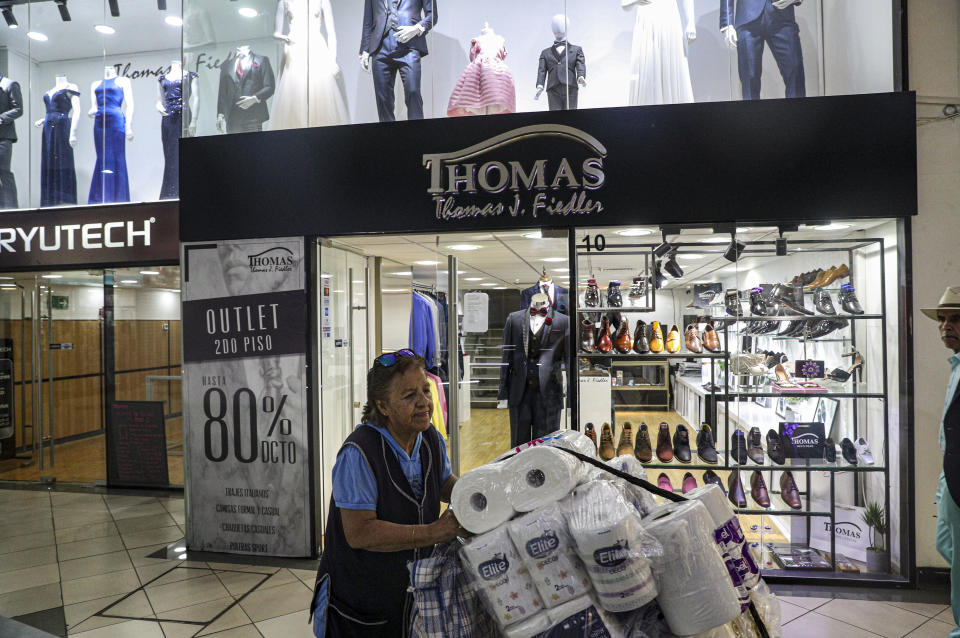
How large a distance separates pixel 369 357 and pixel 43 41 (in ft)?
14.5

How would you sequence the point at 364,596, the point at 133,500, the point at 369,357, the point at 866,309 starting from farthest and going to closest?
1. the point at 133,500
2. the point at 369,357
3. the point at 866,309
4. the point at 364,596

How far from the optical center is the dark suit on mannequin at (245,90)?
166 inches

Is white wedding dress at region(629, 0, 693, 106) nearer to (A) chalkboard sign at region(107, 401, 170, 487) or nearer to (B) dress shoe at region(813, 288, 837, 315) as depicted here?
(B) dress shoe at region(813, 288, 837, 315)

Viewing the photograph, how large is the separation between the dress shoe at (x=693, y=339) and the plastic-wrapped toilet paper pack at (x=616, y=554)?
8.00 feet

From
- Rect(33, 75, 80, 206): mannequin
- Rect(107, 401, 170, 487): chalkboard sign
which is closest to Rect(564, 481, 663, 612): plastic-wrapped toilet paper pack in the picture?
Rect(107, 401, 170, 487): chalkboard sign

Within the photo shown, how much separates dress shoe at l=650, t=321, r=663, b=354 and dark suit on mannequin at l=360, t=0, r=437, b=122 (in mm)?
2106

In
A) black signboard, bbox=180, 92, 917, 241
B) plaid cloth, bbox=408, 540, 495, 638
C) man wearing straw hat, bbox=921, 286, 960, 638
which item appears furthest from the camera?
black signboard, bbox=180, 92, 917, 241

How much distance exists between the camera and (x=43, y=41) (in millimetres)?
5578

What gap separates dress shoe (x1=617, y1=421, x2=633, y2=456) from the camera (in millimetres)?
3682

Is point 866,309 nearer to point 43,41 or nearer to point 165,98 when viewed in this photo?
point 165,98

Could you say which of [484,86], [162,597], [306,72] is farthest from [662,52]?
[162,597]

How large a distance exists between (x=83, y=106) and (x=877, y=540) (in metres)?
7.33

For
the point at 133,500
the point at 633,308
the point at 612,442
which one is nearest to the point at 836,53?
the point at 633,308

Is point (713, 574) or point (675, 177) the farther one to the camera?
point (675, 177)
